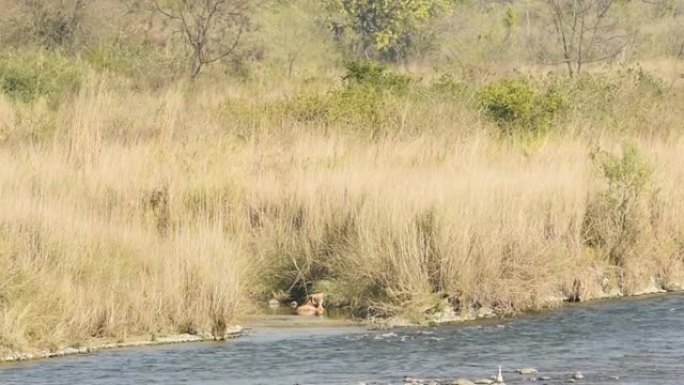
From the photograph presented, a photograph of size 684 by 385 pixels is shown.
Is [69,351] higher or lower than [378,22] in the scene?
lower

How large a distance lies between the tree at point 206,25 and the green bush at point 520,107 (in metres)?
10.5

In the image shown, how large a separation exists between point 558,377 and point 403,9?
3735cm

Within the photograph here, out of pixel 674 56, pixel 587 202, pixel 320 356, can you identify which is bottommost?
pixel 320 356

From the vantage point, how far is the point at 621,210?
51.1 ft

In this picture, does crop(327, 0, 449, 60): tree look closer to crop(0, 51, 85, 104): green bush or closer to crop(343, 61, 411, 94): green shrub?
crop(0, 51, 85, 104): green bush

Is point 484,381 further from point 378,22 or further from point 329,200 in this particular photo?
point 378,22

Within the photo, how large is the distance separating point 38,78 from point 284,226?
11.7 m

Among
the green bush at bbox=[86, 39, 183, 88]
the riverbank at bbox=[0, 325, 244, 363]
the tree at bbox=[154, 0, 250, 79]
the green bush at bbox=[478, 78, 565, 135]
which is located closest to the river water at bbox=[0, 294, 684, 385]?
the riverbank at bbox=[0, 325, 244, 363]

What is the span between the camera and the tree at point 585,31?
1569 inches

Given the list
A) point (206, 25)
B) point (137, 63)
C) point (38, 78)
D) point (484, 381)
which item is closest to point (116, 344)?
point (484, 381)

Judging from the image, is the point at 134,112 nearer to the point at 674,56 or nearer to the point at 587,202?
the point at 587,202

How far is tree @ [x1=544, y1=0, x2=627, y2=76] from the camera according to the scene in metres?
39.8

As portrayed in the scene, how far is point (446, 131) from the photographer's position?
1988 centimetres

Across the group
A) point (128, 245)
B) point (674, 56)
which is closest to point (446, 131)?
point (128, 245)
